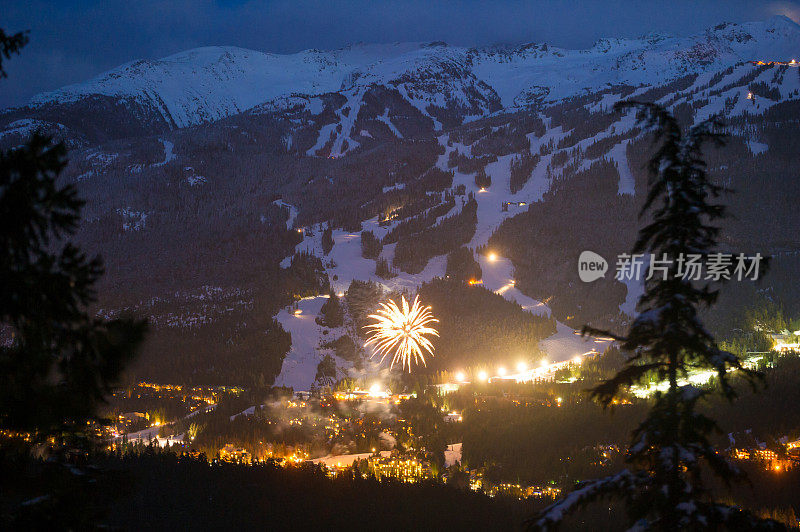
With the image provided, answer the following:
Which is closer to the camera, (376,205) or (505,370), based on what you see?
(505,370)

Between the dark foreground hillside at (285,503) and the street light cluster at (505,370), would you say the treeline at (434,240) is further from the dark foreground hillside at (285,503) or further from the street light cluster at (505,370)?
the dark foreground hillside at (285,503)

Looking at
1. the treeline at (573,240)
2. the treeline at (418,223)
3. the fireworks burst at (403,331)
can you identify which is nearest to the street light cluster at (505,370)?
the fireworks burst at (403,331)

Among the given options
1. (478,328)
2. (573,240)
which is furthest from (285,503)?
(573,240)

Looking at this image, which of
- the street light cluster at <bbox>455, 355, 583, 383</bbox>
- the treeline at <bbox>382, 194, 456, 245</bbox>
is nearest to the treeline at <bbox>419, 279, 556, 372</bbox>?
the street light cluster at <bbox>455, 355, 583, 383</bbox>

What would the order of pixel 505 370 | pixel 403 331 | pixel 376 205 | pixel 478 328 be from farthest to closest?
1. pixel 376 205
2. pixel 478 328
3. pixel 403 331
4. pixel 505 370

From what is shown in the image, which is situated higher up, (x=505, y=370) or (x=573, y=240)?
(x=573, y=240)

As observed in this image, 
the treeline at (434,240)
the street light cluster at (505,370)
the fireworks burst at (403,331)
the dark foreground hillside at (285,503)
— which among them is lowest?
A: the dark foreground hillside at (285,503)

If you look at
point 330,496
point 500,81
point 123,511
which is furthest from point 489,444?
point 500,81

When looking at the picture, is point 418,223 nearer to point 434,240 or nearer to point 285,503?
point 434,240

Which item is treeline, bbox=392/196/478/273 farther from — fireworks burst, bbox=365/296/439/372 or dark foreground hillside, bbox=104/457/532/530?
dark foreground hillside, bbox=104/457/532/530
